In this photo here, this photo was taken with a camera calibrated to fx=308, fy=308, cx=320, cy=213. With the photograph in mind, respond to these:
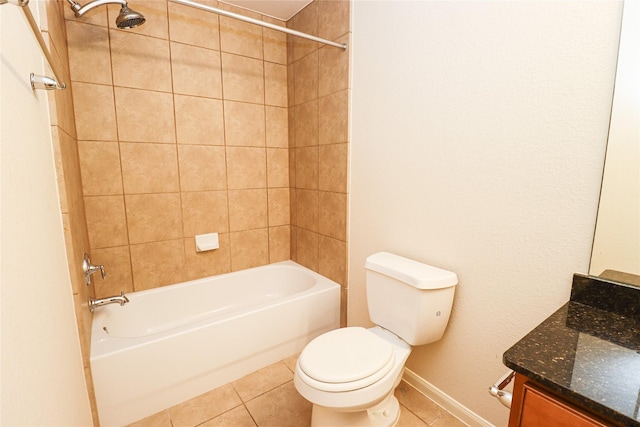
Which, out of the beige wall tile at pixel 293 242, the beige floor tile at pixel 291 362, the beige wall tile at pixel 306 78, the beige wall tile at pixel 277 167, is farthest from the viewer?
the beige wall tile at pixel 293 242

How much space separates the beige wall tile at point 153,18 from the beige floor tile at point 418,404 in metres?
2.55

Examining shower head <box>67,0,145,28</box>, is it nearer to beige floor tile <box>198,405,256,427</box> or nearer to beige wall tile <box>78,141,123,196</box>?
beige wall tile <box>78,141,123,196</box>

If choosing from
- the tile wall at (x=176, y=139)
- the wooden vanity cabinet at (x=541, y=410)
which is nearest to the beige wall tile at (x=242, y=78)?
the tile wall at (x=176, y=139)

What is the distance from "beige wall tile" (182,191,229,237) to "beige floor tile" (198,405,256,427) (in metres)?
1.16

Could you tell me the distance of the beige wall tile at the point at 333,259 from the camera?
208 cm

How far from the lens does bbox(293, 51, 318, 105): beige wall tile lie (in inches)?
83.9

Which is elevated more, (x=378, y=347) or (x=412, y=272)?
(x=412, y=272)

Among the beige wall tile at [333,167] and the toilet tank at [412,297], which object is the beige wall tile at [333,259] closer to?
the beige wall tile at [333,167]

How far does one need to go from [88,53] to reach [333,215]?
1721 mm

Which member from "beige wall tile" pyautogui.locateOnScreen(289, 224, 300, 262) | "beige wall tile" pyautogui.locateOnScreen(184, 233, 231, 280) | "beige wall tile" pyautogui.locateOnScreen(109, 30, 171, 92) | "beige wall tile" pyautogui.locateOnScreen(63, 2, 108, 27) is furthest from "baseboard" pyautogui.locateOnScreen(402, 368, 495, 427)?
"beige wall tile" pyautogui.locateOnScreen(63, 2, 108, 27)

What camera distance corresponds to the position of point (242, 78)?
7.39 ft

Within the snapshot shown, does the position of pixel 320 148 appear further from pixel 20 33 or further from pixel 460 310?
pixel 20 33

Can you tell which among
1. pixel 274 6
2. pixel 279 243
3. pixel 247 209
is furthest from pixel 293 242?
pixel 274 6

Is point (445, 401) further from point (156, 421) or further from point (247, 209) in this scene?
point (247, 209)
